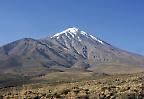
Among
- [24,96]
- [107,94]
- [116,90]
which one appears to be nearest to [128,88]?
[116,90]

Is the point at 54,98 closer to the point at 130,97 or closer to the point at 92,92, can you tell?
the point at 92,92

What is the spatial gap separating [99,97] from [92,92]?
1846mm

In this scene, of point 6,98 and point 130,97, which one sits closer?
point 130,97

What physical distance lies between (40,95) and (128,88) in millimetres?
5873

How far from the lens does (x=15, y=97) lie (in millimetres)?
27031

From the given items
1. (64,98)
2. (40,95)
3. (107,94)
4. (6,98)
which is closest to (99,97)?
(107,94)

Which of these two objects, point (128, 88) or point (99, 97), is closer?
point (99, 97)

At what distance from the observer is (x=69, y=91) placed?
27.7 metres

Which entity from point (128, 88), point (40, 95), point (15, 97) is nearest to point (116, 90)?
point (128, 88)

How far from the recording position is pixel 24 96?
27.0 metres

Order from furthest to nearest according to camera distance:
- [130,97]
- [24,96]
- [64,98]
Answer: [24,96] < [64,98] < [130,97]

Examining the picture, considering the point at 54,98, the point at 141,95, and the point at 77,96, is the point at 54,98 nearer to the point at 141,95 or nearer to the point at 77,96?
the point at 77,96

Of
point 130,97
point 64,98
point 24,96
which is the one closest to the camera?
point 130,97

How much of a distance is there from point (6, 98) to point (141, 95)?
30.0 ft
